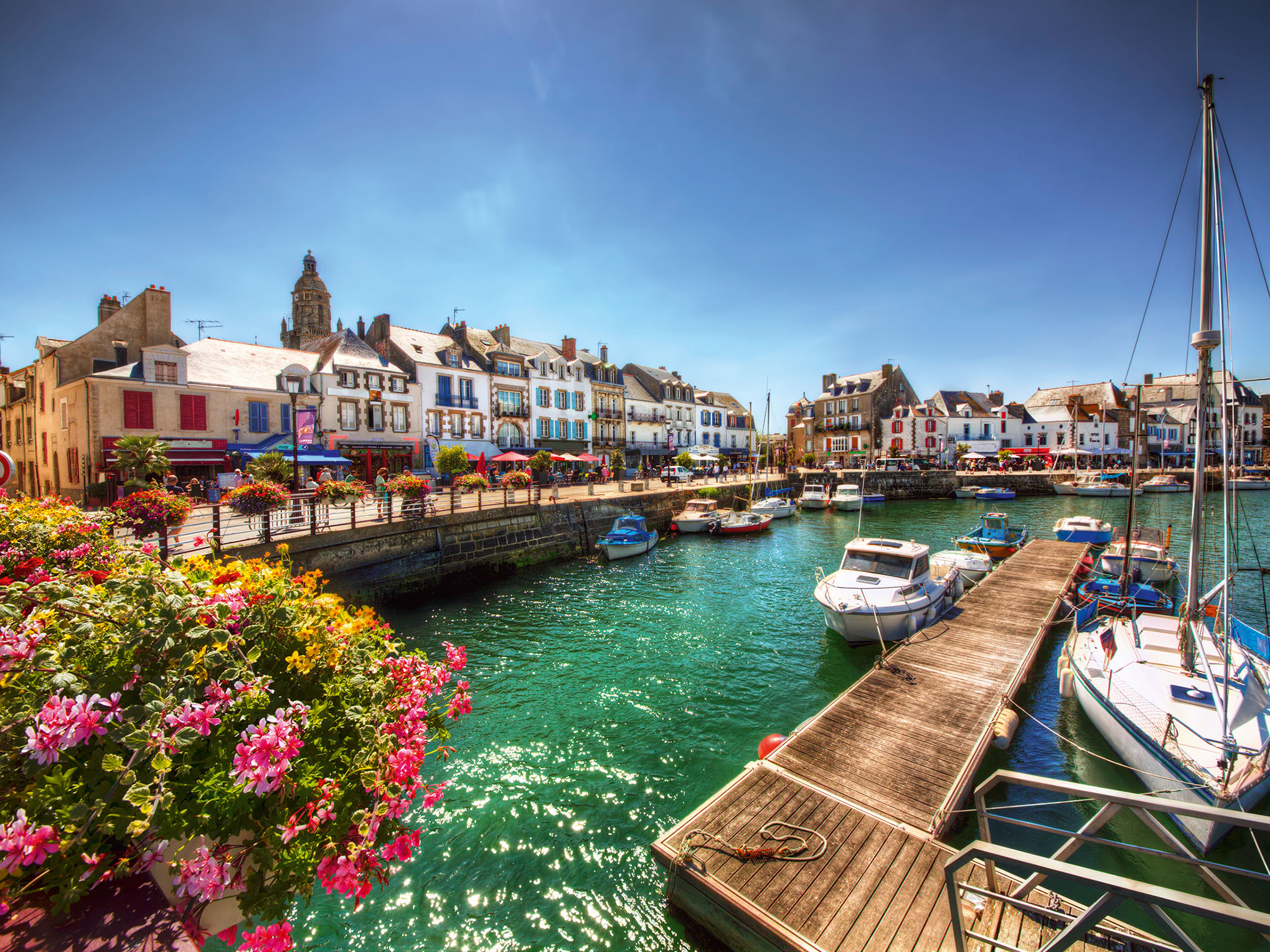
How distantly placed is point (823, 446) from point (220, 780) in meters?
74.2

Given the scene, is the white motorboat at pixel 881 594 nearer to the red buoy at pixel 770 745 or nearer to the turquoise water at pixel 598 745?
the turquoise water at pixel 598 745

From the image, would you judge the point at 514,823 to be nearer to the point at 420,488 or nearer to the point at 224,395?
the point at 420,488

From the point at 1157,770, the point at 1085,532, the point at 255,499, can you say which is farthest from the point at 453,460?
the point at 1085,532

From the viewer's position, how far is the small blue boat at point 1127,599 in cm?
1530

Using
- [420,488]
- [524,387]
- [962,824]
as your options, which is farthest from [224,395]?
[962,824]

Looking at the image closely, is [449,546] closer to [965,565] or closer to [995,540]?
[965,565]

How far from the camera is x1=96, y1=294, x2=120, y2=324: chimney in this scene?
28.6 meters

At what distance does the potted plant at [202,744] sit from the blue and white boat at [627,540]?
70.1 ft

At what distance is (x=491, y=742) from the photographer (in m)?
9.94

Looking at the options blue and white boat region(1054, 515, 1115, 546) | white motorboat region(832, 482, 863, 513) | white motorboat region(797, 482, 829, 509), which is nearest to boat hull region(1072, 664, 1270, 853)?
blue and white boat region(1054, 515, 1115, 546)

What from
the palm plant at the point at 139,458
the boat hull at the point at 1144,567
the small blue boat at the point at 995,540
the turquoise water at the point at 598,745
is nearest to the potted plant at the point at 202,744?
the turquoise water at the point at 598,745

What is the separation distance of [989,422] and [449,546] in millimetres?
71045

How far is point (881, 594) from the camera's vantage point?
45.5 feet

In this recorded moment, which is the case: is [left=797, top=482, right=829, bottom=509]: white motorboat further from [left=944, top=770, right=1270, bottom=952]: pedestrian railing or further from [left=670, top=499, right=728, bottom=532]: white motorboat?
[left=944, top=770, right=1270, bottom=952]: pedestrian railing
